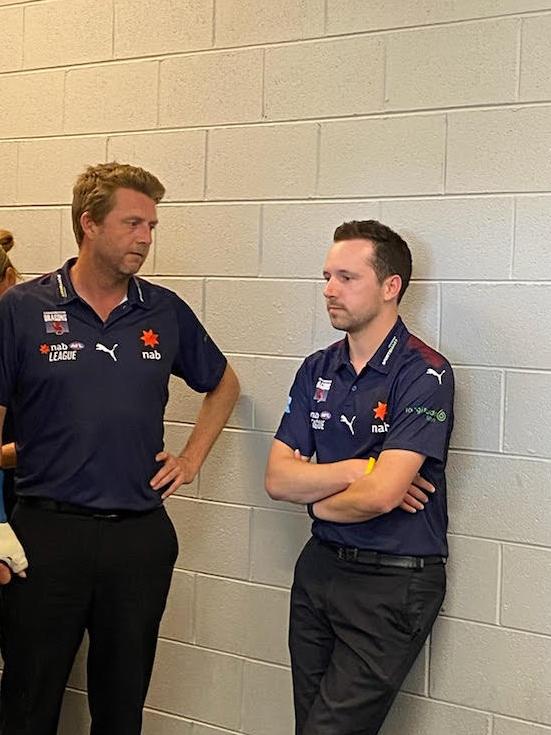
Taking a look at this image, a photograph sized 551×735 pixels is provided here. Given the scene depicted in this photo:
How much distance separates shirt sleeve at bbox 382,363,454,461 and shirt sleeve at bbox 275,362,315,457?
0.88 feet

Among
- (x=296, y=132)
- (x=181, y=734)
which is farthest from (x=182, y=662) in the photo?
(x=296, y=132)

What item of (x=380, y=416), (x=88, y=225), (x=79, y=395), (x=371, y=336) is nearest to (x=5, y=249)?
(x=88, y=225)

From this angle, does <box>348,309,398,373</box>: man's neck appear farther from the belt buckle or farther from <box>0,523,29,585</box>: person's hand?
<box>0,523,29,585</box>: person's hand

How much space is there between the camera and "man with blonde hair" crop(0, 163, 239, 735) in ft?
8.81

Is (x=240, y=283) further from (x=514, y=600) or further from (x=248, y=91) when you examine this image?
(x=514, y=600)

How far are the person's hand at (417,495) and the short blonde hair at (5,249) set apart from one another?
54.0 inches

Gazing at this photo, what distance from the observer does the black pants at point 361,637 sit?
2.53 metres

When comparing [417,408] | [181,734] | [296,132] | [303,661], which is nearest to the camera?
[417,408]

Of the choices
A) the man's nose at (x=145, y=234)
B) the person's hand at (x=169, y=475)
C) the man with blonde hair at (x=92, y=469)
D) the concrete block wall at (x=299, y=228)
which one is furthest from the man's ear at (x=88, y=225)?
the person's hand at (x=169, y=475)

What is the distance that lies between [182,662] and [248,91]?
1.77 metres

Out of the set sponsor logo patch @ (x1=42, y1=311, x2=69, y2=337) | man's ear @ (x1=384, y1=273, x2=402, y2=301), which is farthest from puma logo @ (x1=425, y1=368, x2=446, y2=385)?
sponsor logo patch @ (x1=42, y1=311, x2=69, y2=337)

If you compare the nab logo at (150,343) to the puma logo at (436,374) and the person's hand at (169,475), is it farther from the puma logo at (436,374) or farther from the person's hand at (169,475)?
the puma logo at (436,374)

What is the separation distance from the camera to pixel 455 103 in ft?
8.91

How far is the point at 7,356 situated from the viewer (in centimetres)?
271
